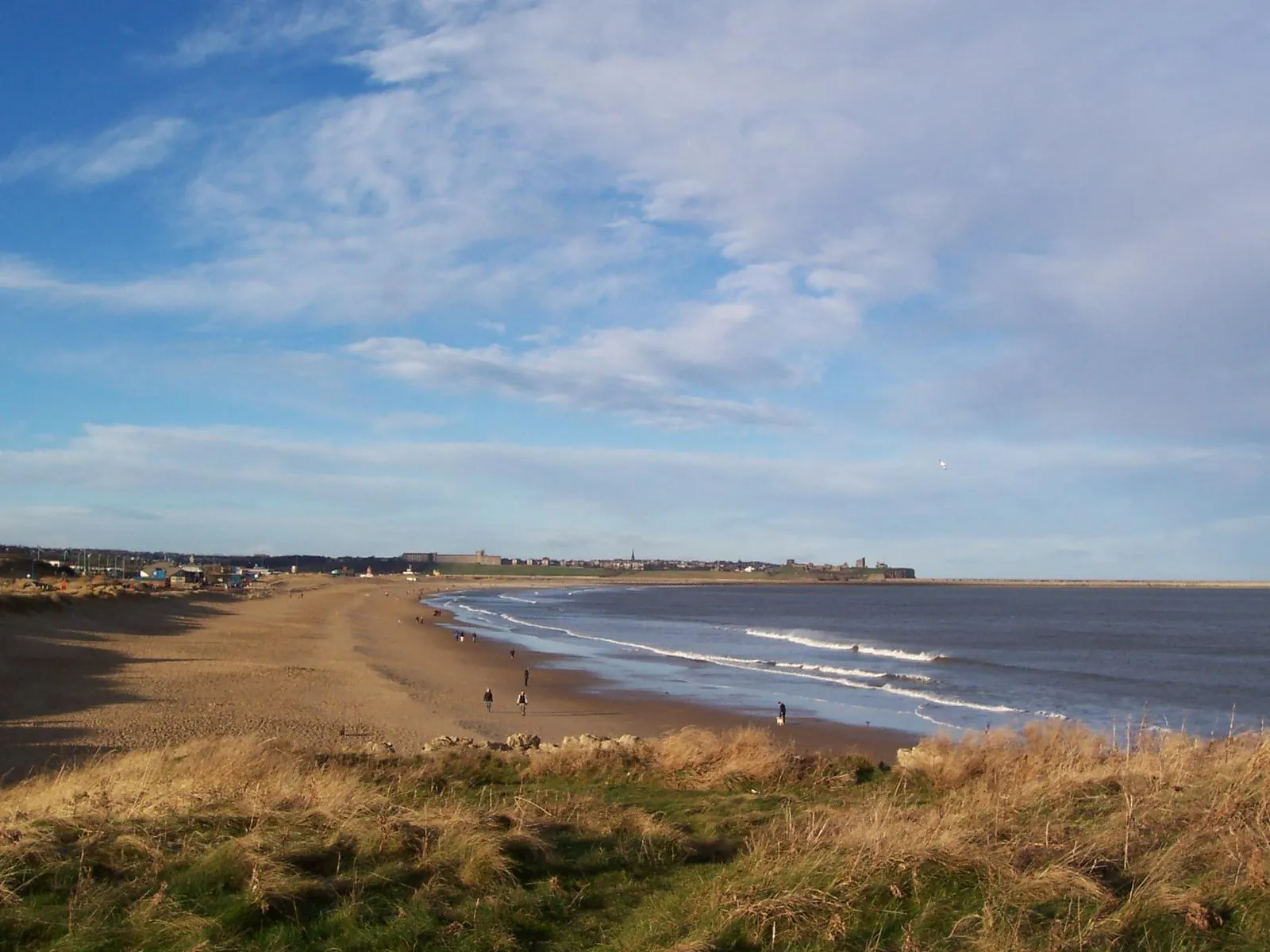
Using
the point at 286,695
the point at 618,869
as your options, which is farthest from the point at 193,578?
the point at 618,869

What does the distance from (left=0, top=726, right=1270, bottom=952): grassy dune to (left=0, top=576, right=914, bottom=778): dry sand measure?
6654mm

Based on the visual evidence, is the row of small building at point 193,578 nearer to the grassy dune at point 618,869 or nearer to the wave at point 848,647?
the wave at point 848,647

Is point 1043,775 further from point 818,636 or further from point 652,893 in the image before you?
point 818,636

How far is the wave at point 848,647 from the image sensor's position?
51.0 meters

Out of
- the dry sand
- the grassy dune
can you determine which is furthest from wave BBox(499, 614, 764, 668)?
the grassy dune

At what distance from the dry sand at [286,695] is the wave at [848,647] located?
18.2 m

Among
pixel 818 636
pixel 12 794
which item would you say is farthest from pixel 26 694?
pixel 818 636

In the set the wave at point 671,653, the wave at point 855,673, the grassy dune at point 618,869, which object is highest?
the grassy dune at point 618,869

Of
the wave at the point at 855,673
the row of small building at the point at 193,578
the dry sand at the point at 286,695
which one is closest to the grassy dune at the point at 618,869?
the dry sand at the point at 286,695

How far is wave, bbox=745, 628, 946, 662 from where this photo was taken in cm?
5103

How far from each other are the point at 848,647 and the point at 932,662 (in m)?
10.0

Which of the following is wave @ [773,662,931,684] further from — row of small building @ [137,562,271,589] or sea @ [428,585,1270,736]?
row of small building @ [137,562,271,589]

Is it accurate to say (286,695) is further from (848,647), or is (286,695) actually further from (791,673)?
(848,647)

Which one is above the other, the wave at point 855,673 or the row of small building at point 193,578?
the wave at point 855,673
